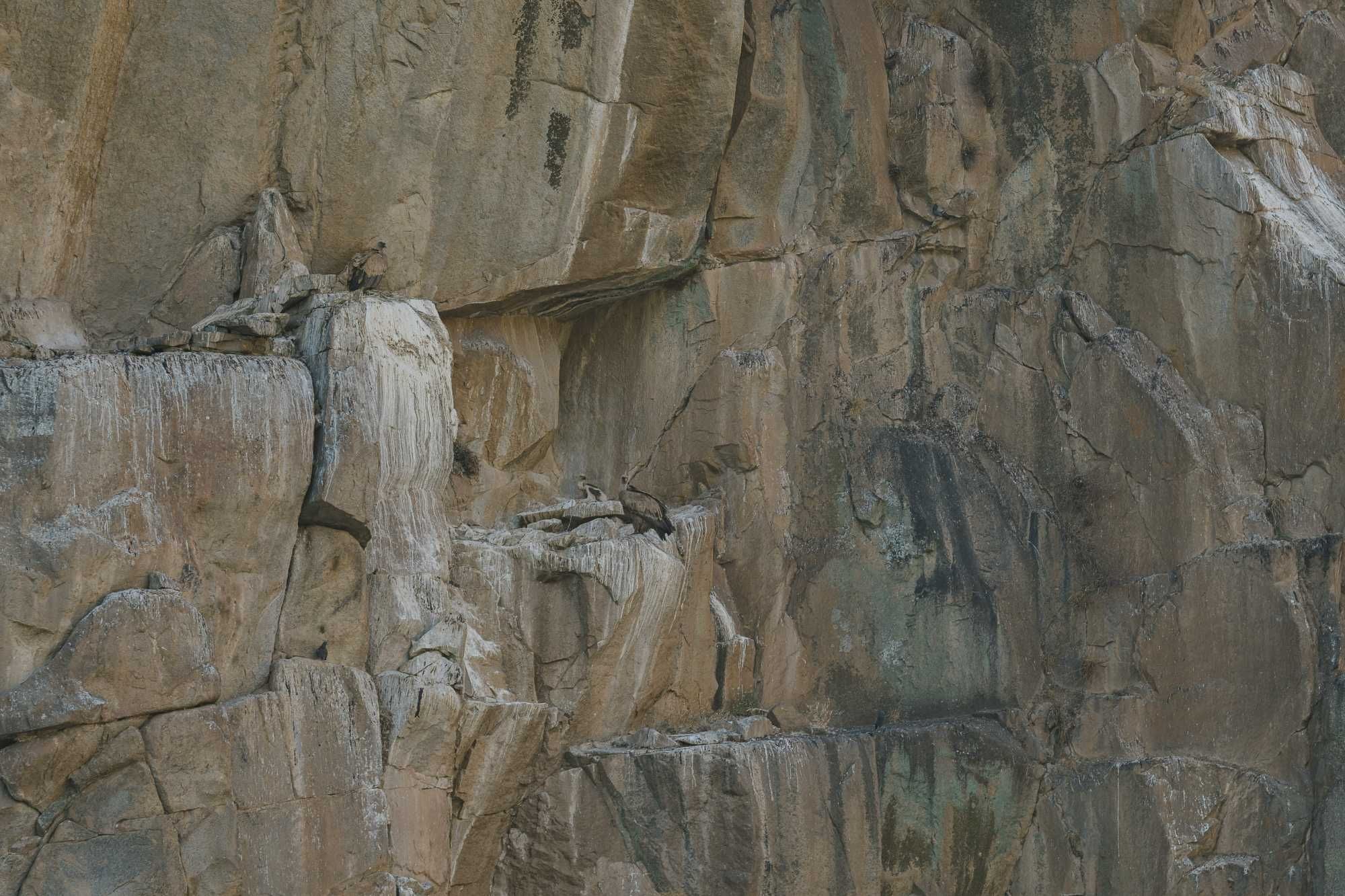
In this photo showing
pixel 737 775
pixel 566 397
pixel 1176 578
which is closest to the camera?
pixel 737 775

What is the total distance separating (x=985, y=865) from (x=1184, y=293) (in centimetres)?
611

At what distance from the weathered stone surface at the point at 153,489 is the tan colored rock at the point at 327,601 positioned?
204 millimetres

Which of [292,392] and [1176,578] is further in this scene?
[1176,578]

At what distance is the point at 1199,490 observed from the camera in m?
18.2

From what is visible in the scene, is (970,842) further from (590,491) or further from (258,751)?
(258,751)

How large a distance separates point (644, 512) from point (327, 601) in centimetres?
404

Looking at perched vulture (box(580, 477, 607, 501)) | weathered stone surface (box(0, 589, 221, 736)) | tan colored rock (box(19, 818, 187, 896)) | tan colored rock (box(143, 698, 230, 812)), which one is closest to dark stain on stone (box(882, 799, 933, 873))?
perched vulture (box(580, 477, 607, 501))

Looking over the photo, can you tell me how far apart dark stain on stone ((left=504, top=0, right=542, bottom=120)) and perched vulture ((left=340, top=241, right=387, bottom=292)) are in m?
1.92

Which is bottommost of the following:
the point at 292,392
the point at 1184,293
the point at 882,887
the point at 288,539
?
the point at 882,887

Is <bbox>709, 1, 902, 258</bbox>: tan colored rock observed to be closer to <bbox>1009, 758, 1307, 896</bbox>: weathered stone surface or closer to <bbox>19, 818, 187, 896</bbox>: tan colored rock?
<bbox>1009, 758, 1307, 896</bbox>: weathered stone surface

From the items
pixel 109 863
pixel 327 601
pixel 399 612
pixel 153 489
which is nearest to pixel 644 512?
pixel 399 612

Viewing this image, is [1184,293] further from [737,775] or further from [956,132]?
[737,775]

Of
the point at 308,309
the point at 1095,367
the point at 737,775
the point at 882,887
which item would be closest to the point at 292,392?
the point at 308,309

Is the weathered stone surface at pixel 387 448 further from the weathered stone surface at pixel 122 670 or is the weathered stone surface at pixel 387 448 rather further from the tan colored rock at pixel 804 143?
the tan colored rock at pixel 804 143
